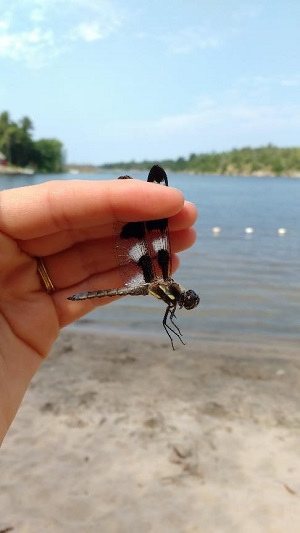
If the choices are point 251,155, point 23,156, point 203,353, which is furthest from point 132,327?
point 251,155

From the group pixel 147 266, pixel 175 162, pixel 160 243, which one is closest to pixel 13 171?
pixel 175 162

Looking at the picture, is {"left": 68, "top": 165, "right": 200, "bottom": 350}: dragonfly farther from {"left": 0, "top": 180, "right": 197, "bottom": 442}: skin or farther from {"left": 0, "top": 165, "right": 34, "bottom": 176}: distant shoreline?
{"left": 0, "top": 165, "right": 34, "bottom": 176}: distant shoreline

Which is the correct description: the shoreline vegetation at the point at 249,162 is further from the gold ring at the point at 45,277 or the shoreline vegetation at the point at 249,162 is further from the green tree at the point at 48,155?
the gold ring at the point at 45,277

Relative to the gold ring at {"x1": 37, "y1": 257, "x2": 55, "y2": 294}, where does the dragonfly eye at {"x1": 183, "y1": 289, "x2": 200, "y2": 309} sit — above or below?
below

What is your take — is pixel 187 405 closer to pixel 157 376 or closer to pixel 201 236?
pixel 157 376

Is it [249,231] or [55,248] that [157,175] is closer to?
[55,248]

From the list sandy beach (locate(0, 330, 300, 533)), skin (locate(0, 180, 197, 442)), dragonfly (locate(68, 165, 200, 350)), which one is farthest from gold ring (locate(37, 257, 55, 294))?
sandy beach (locate(0, 330, 300, 533))
